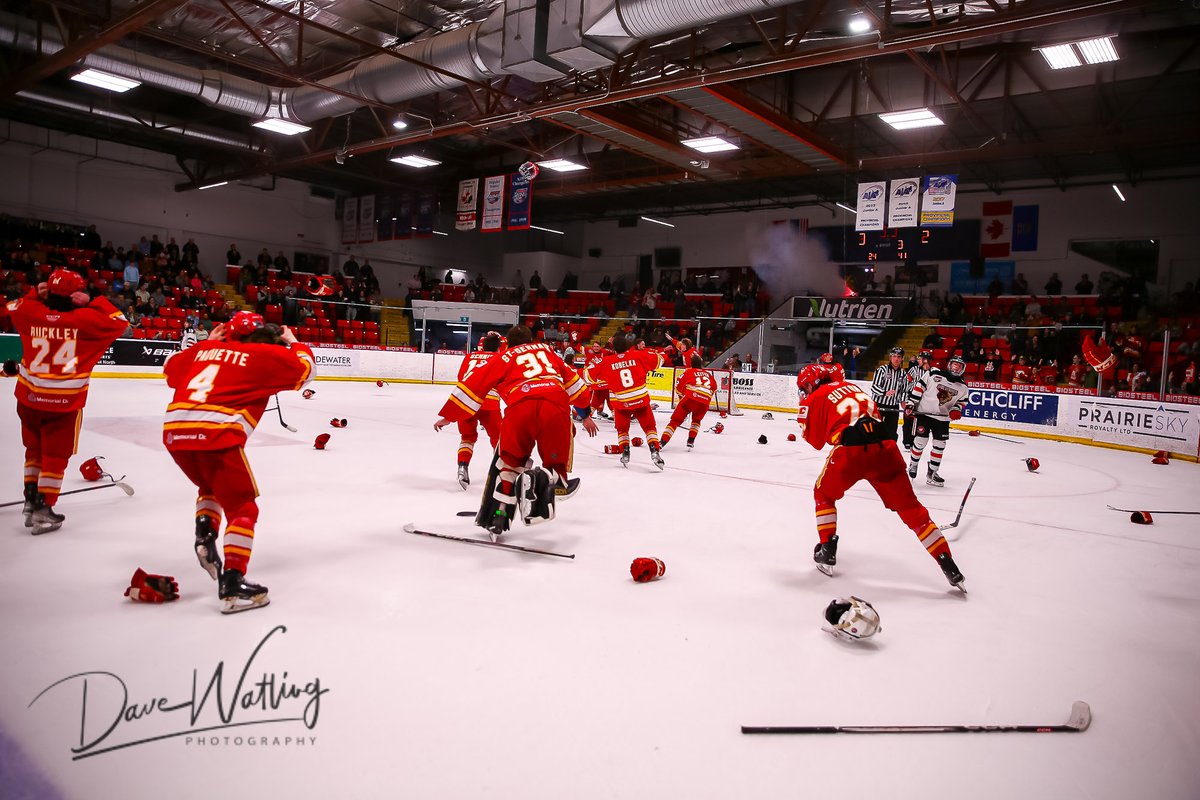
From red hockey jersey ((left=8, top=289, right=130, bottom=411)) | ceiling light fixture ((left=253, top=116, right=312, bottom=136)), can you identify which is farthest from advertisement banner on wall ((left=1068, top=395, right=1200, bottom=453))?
ceiling light fixture ((left=253, top=116, right=312, bottom=136))

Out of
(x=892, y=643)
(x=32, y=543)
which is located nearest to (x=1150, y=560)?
(x=892, y=643)

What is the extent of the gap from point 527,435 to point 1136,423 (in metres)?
12.5

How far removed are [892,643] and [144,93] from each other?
2204 cm

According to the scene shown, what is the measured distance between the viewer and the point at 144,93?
18.8 meters

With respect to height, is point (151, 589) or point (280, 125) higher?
point (280, 125)

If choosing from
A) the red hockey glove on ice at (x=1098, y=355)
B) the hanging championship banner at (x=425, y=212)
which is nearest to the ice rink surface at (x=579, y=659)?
the red hockey glove on ice at (x=1098, y=355)

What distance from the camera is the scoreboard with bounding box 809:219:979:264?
18.1 m

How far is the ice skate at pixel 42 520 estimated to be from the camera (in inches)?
184

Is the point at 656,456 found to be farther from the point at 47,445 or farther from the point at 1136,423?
the point at 1136,423

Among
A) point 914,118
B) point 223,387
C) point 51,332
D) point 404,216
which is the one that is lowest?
point 223,387

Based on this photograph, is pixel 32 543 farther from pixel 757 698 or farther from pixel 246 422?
pixel 757 698

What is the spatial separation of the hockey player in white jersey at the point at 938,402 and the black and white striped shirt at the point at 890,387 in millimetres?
151

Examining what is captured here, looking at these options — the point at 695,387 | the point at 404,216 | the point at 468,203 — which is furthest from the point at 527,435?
the point at 404,216

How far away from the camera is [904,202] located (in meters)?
14.7
